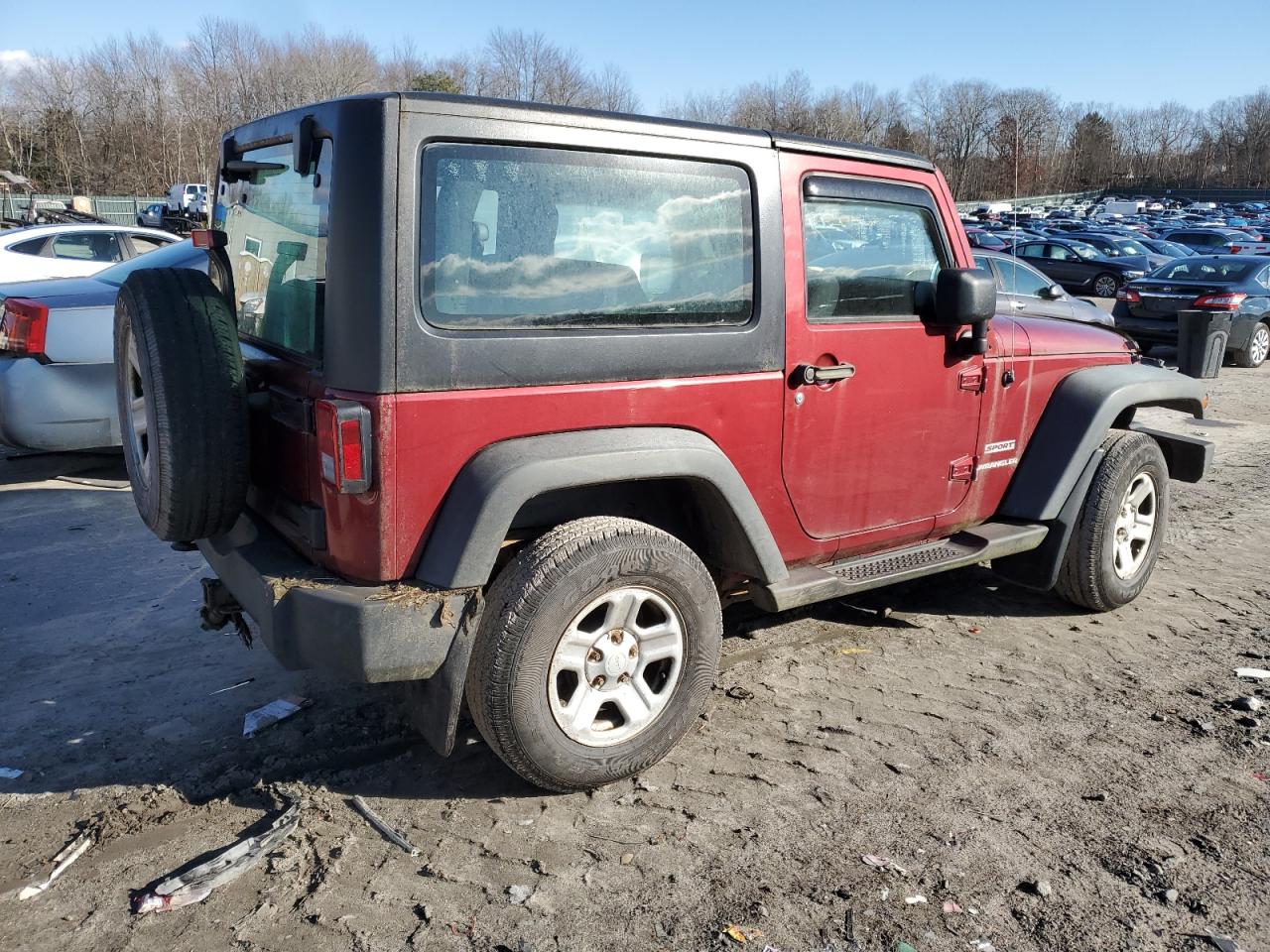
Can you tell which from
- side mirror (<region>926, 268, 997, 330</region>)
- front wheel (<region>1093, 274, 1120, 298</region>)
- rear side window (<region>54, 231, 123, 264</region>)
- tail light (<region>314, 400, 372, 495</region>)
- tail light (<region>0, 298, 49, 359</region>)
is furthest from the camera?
front wheel (<region>1093, 274, 1120, 298</region>)

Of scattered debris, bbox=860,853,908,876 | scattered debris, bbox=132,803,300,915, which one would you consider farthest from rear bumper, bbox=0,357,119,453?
scattered debris, bbox=860,853,908,876

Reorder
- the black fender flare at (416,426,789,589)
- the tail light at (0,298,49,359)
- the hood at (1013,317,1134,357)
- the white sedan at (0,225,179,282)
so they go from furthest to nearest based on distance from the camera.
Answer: the white sedan at (0,225,179,282) → the tail light at (0,298,49,359) → the hood at (1013,317,1134,357) → the black fender flare at (416,426,789,589)

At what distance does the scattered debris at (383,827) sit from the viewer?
3.05 metres

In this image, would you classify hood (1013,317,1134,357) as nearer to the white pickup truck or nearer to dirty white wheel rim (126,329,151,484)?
dirty white wheel rim (126,329,151,484)

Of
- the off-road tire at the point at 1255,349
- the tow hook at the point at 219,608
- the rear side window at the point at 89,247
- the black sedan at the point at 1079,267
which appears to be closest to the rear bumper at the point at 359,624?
the tow hook at the point at 219,608

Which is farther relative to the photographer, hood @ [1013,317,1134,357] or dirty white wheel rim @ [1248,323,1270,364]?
dirty white wheel rim @ [1248,323,1270,364]

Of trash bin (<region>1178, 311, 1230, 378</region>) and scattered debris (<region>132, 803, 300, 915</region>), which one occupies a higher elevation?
trash bin (<region>1178, 311, 1230, 378</region>)

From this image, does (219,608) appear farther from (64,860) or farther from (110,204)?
(110,204)

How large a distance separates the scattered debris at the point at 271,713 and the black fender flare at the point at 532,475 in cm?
126

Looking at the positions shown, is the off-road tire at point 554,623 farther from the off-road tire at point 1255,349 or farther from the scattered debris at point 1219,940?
the off-road tire at point 1255,349

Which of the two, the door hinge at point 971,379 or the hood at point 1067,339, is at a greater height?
the hood at point 1067,339

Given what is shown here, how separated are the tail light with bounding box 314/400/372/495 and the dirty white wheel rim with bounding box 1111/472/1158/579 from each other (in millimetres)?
3627

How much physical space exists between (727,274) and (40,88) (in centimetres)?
7195

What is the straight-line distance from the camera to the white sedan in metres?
9.91
